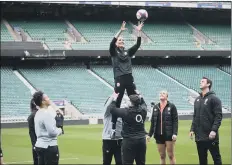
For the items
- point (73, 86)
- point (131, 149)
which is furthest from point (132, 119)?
point (73, 86)

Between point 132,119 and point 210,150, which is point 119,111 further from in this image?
point 210,150

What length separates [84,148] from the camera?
2075cm

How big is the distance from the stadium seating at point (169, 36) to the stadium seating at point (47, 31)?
22.5 ft

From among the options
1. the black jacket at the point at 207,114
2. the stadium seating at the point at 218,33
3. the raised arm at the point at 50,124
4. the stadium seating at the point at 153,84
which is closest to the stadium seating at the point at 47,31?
the stadium seating at the point at 153,84

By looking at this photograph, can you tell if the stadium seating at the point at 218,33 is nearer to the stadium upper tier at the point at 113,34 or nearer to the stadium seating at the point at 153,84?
the stadium upper tier at the point at 113,34

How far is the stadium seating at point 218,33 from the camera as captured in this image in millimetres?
46812

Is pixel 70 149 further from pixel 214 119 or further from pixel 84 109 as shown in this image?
pixel 84 109

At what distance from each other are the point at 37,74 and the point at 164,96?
29774 millimetres

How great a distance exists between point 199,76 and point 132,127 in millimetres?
35910

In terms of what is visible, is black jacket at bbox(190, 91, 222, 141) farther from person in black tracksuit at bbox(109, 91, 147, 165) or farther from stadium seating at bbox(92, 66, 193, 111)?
stadium seating at bbox(92, 66, 193, 111)

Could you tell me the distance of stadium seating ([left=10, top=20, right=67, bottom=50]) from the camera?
42.0 meters

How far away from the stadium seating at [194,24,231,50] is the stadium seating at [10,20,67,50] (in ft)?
41.5

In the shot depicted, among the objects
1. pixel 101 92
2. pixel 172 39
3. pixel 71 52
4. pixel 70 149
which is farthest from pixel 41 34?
pixel 70 149

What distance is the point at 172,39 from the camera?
46.1 meters
